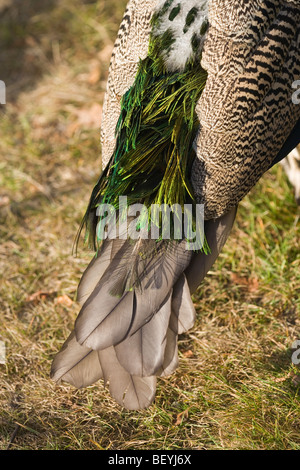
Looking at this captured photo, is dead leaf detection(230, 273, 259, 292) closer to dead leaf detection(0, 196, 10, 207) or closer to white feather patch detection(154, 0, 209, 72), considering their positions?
white feather patch detection(154, 0, 209, 72)

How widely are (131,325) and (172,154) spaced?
2.38ft

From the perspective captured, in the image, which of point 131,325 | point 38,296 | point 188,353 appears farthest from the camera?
point 38,296

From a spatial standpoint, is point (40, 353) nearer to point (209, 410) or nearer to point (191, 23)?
point (209, 410)

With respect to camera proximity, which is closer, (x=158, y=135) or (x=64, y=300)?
(x=158, y=135)

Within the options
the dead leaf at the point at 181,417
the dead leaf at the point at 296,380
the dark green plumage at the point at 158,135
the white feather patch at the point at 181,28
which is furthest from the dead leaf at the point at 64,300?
the white feather patch at the point at 181,28

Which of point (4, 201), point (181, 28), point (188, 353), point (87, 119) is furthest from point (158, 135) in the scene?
point (87, 119)

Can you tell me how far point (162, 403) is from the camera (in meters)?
2.62

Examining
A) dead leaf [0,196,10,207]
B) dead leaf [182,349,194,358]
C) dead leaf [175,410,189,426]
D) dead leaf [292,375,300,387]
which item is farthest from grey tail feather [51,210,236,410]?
dead leaf [0,196,10,207]

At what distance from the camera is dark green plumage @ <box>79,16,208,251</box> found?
8.13 ft

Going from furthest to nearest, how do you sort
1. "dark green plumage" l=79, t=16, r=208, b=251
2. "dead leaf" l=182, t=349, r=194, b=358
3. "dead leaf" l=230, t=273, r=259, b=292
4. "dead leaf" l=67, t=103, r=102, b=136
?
"dead leaf" l=67, t=103, r=102, b=136, "dead leaf" l=230, t=273, r=259, b=292, "dead leaf" l=182, t=349, r=194, b=358, "dark green plumage" l=79, t=16, r=208, b=251

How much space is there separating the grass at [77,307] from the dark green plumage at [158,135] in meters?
0.80

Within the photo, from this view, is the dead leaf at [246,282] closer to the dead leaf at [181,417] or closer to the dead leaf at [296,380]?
the dead leaf at [296,380]

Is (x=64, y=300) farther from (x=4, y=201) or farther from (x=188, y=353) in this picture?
(x=4, y=201)

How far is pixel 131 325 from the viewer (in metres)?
2.43
